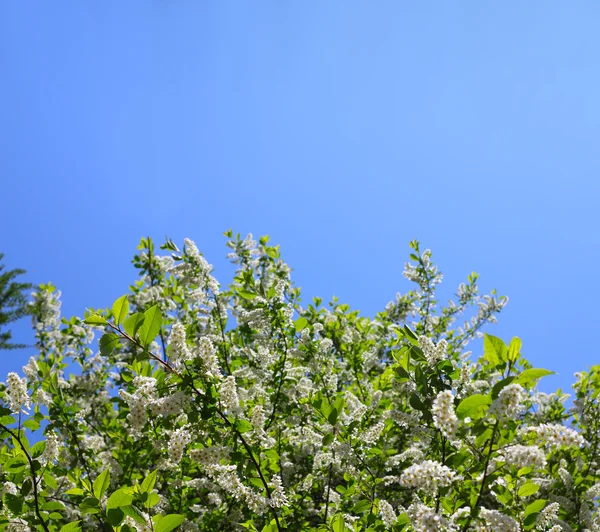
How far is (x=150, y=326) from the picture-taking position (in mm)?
2436

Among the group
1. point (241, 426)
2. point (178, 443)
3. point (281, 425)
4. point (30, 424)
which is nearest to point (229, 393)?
point (241, 426)

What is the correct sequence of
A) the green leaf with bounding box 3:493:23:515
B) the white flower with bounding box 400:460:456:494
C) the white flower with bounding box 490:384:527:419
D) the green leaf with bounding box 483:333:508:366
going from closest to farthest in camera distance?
1. the white flower with bounding box 490:384:527:419
2. the white flower with bounding box 400:460:456:494
3. the green leaf with bounding box 483:333:508:366
4. the green leaf with bounding box 3:493:23:515

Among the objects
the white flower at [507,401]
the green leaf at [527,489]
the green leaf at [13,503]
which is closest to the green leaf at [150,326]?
the green leaf at [13,503]

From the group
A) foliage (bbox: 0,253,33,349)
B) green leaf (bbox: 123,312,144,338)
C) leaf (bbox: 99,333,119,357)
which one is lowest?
leaf (bbox: 99,333,119,357)

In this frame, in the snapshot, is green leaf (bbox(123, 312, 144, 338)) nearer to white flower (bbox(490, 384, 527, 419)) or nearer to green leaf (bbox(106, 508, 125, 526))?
green leaf (bbox(106, 508, 125, 526))

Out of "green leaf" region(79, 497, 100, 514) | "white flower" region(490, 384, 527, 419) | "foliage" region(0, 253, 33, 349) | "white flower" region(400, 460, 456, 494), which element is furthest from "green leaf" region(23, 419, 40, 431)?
"foliage" region(0, 253, 33, 349)

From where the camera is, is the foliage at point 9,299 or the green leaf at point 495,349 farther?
the foliage at point 9,299

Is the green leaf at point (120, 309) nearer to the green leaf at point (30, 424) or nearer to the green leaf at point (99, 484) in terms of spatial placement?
the green leaf at point (99, 484)

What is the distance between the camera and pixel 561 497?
4.02 meters

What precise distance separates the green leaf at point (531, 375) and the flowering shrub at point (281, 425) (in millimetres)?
20

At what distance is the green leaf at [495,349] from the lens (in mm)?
2125

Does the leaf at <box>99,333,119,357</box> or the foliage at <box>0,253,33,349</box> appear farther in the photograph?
Result: the foliage at <box>0,253,33,349</box>

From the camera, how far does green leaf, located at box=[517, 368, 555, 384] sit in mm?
1985

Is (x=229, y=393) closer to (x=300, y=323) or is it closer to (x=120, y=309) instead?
(x=120, y=309)
